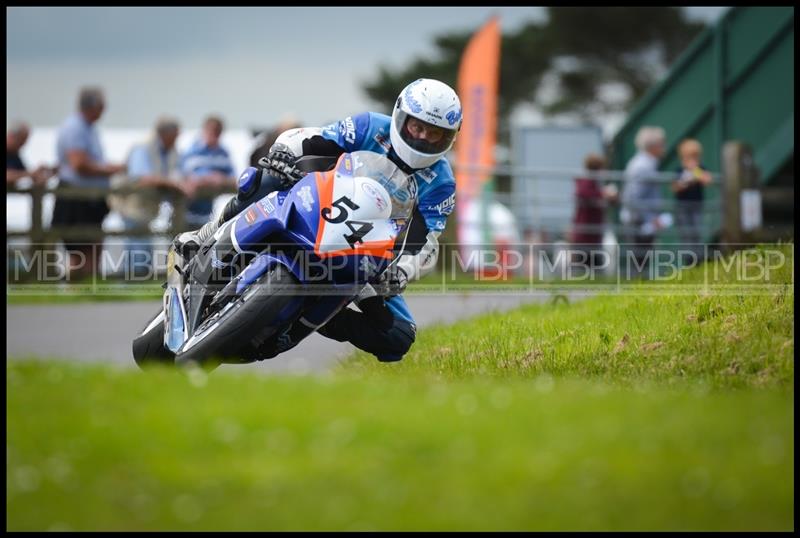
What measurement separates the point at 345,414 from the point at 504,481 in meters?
1.02

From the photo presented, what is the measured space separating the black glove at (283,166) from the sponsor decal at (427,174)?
2.39ft

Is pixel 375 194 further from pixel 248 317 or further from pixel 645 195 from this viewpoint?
pixel 645 195

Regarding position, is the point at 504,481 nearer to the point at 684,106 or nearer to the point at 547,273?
the point at 547,273

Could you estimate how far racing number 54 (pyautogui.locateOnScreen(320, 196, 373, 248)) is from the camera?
307 inches

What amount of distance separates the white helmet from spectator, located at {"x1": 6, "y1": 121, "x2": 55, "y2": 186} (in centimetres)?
1002

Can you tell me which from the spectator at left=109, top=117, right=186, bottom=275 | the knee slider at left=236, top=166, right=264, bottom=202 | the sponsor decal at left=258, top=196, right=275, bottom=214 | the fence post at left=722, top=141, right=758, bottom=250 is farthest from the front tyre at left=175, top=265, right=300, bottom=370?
the fence post at left=722, top=141, right=758, bottom=250

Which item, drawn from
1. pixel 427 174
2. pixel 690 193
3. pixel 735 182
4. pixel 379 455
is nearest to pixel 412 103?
pixel 427 174

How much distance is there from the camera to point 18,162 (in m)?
17.5

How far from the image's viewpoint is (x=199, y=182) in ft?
57.9

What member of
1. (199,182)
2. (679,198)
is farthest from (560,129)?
(199,182)

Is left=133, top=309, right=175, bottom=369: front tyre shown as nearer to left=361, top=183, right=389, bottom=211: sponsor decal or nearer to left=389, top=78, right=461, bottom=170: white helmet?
left=361, top=183, right=389, bottom=211: sponsor decal

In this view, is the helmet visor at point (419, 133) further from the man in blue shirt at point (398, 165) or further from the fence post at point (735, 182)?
the fence post at point (735, 182)

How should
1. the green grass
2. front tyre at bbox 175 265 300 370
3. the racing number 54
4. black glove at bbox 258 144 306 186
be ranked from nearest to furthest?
front tyre at bbox 175 265 300 370, the racing number 54, the green grass, black glove at bbox 258 144 306 186

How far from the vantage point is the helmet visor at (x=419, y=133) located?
8.02 meters
